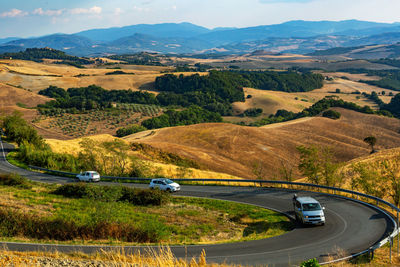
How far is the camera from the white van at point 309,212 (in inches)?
952

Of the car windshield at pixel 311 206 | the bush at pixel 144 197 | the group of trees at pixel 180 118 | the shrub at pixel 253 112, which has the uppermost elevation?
the car windshield at pixel 311 206

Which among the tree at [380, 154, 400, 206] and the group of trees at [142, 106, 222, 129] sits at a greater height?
the tree at [380, 154, 400, 206]

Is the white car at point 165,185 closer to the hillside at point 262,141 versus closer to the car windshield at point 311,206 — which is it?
the car windshield at point 311,206

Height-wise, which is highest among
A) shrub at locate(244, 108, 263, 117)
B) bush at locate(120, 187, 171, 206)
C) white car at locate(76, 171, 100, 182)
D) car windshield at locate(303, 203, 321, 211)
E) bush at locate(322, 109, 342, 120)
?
car windshield at locate(303, 203, 321, 211)

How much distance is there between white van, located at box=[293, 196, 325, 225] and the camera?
2419cm

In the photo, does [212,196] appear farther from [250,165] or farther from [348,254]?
[250,165]

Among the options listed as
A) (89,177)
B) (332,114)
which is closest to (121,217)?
(89,177)

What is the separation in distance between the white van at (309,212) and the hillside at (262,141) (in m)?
31.4

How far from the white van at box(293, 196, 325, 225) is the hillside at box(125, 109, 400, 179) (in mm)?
31427

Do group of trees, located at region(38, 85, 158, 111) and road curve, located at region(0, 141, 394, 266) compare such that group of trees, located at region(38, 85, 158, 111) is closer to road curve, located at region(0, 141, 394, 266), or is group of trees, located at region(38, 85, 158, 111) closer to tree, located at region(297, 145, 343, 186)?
tree, located at region(297, 145, 343, 186)

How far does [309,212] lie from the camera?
2438 cm

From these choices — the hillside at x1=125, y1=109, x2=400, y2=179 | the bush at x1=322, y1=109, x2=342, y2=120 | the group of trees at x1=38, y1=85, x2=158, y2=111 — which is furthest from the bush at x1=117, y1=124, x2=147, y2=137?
the bush at x1=322, y1=109, x2=342, y2=120

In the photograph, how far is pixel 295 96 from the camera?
650ft

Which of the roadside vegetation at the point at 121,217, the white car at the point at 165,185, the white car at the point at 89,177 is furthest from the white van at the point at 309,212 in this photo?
the white car at the point at 89,177
